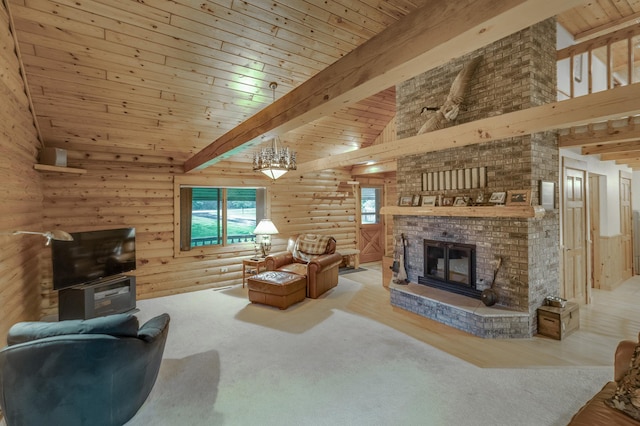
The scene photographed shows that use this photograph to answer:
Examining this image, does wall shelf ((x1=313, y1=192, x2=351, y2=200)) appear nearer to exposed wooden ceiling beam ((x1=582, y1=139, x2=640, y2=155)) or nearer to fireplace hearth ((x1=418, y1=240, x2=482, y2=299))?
fireplace hearth ((x1=418, y1=240, x2=482, y2=299))

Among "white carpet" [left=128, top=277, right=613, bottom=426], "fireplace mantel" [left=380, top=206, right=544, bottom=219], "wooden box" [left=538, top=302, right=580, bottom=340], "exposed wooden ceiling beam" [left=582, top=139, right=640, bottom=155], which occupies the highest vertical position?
"exposed wooden ceiling beam" [left=582, top=139, right=640, bottom=155]

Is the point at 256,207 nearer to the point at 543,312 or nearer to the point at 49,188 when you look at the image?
the point at 49,188

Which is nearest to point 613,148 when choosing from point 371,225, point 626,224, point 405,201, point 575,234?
point 575,234

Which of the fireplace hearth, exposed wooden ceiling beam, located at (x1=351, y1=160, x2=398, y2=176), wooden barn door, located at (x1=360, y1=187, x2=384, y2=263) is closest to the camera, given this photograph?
the fireplace hearth

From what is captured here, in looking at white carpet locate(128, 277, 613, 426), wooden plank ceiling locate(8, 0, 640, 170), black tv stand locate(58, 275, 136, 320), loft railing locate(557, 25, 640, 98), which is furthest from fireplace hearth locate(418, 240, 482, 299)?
black tv stand locate(58, 275, 136, 320)

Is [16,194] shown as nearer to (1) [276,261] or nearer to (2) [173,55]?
(2) [173,55]

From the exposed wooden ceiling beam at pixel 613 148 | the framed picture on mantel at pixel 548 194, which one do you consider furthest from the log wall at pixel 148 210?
the exposed wooden ceiling beam at pixel 613 148

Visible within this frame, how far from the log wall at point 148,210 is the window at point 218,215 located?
0.73ft

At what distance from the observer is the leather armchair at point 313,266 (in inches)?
195

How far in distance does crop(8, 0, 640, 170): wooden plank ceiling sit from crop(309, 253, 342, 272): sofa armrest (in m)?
2.66

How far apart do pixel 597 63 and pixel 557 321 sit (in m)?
5.04

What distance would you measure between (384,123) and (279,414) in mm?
5625

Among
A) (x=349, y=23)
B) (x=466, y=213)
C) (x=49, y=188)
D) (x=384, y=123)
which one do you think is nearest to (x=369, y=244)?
(x=384, y=123)

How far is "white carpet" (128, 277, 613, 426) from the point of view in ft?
7.29
